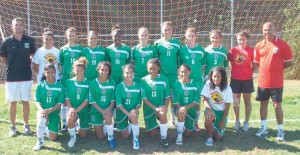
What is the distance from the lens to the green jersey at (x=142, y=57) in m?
5.83

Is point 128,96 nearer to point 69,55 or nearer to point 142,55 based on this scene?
point 142,55

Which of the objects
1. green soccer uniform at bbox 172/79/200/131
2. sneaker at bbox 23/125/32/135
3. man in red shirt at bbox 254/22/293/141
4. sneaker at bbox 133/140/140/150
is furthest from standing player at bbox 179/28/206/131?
sneaker at bbox 23/125/32/135

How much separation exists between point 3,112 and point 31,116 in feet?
2.21

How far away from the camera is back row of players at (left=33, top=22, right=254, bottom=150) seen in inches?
211

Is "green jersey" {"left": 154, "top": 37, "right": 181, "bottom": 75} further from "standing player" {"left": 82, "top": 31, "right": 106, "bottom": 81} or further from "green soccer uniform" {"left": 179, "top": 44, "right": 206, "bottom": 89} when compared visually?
"standing player" {"left": 82, "top": 31, "right": 106, "bottom": 81}

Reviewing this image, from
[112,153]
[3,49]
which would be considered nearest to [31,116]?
[3,49]

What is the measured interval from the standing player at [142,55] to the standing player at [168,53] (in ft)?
0.40

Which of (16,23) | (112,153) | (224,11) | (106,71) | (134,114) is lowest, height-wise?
(112,153)

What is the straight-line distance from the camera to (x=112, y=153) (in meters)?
5.02

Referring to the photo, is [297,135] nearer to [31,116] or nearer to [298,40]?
[31,116]

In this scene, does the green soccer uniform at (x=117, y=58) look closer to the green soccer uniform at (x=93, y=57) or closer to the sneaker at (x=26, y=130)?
the green soccer uniform at (x=93, y=57)

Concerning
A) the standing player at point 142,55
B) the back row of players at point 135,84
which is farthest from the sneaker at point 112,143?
the standing player at point 142,55

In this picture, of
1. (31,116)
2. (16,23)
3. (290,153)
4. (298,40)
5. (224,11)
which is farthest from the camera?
(224,11)

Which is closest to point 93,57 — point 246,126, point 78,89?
point 78,89
